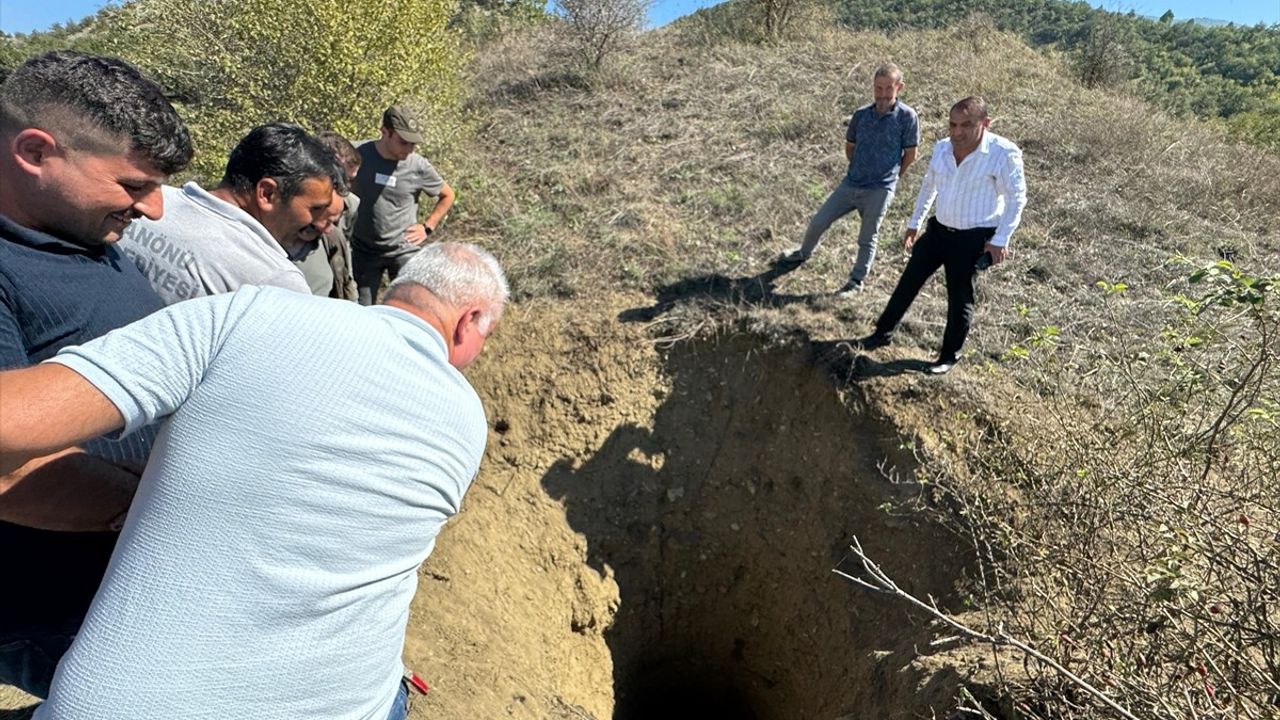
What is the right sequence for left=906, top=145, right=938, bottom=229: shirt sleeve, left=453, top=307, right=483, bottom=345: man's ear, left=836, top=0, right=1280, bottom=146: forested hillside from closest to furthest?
1. left=453, top=307, right=483, bottom=345: man's ear
2. left=906, top=145, right=938, bottom=229: shirt sleeve
3. left=836, top=0, right=1280, bottom=146: forested hillside

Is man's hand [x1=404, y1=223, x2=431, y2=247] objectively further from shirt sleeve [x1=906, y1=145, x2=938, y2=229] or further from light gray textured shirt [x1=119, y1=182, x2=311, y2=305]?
shirt sleeve [x1=906, y1=145, x2=938, y2=229]

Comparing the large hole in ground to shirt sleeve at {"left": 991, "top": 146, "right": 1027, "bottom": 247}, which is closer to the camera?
shirt sleeve at {"left": 991, "top": 146, "right": 1027, "bottom": 247}

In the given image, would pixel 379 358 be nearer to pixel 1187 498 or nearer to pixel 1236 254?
pixel 1187 498

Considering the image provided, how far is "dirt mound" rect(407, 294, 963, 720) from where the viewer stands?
4184 mm

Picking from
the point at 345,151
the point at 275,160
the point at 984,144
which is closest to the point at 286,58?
the point at 345,151

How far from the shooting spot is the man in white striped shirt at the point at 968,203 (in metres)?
3.80

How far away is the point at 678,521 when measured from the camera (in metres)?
4.98

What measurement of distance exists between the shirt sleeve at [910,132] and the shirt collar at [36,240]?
15.4ft

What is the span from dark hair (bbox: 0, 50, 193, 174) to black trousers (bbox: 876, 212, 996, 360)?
3.79m

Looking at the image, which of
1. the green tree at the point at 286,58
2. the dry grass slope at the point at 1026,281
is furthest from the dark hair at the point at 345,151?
the green tree at the point at 286,58

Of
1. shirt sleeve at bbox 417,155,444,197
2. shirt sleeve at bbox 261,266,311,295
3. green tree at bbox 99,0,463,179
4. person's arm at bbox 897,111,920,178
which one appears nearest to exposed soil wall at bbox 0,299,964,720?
shirt sleeve at bbox 417,155,444,197

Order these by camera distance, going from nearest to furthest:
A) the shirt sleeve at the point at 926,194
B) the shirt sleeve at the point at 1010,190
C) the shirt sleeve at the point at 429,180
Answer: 1. the shirt sleeve at the point at 1010,190
2. the shirt sleeve at the point at 926,194
3. the shirt sleeve at the point at 429,180

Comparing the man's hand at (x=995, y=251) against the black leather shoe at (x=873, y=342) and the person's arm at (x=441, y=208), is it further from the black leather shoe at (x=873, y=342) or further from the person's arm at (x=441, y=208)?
the person's arm at (x=441, y=208)

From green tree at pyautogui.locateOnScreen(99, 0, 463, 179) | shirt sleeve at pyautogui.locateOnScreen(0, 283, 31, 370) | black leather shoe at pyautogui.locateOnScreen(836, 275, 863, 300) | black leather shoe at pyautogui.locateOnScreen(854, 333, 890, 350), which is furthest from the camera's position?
green tree at pyautogui.locateOnScreen(99, 0, 463, 179)
